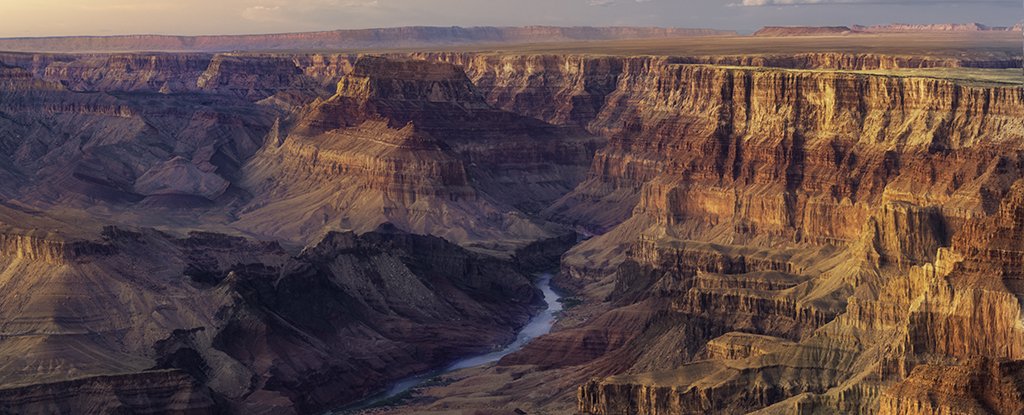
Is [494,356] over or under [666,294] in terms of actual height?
under

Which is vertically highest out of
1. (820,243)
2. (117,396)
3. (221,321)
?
(820,243)

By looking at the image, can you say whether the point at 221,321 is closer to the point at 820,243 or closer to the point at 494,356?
the point at 494,356

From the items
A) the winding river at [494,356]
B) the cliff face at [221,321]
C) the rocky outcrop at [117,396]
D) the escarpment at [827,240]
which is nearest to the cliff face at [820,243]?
the escarpment at [827,240]

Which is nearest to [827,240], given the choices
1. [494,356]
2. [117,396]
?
[494,356]

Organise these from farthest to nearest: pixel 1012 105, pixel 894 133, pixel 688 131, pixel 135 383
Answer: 1. pixel 688 131
2. pixel 894 133
3. pixel 1012 105
4. pixel 135 383

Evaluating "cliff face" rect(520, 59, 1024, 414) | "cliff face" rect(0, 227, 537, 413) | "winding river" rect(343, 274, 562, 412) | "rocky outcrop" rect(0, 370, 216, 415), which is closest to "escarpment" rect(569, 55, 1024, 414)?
"cliff face" rect(520, 59, 1024, 414)

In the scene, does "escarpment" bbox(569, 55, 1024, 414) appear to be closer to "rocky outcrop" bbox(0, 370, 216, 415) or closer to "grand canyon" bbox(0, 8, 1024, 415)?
"grand canyon" bbox(0, 8, 1024, 415)

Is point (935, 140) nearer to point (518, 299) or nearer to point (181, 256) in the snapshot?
point (518, 299)

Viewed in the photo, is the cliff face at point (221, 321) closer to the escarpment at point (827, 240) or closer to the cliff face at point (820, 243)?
the cliff face at point (820, 243)

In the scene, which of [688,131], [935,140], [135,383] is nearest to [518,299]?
[688,131]
